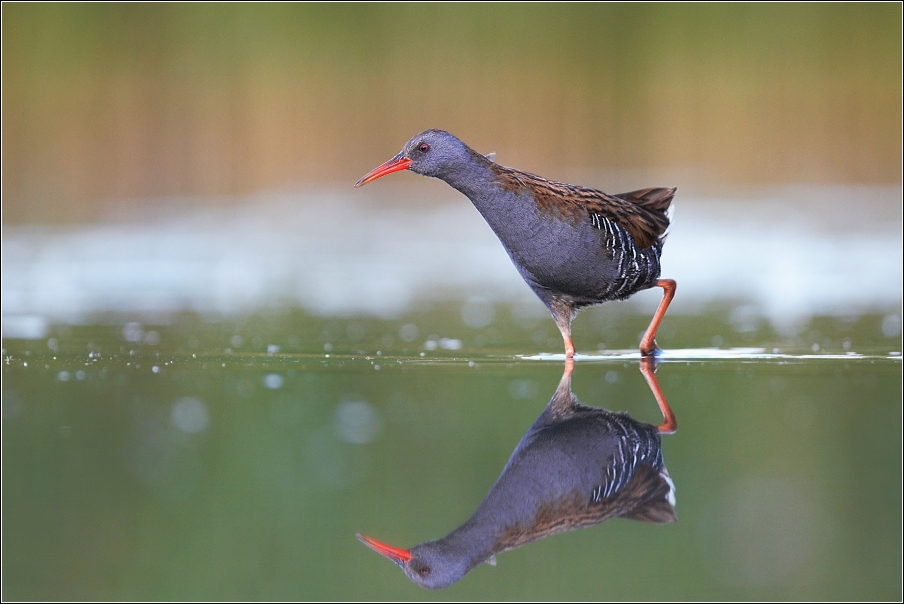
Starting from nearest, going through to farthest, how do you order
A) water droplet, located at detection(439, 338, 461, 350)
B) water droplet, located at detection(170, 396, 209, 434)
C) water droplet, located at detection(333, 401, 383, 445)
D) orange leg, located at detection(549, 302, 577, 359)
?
1. water droplet, located at detection(333, 401, 383, 445)
2. water droplet, located at detection(170, 396, 209, 434)
3. orange leg, located at detection(549, 302, 577, 359)
4. water droplet, located at detection(439, 338, 461, 350)

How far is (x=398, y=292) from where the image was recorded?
8656mm

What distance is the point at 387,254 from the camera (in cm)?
1122

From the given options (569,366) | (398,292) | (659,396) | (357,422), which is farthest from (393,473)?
(398,292)

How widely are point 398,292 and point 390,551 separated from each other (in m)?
6.00

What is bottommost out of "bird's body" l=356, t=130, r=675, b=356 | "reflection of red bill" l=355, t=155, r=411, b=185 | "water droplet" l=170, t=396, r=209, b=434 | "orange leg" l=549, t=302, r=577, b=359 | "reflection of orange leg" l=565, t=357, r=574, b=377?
"water droplet" l=170, t=396, r=209, b=434

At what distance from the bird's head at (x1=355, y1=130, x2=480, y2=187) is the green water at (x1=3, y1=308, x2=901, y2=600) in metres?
0.86

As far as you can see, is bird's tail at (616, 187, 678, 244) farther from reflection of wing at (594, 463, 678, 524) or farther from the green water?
reflection of wing at (594, 463, 678, 524)

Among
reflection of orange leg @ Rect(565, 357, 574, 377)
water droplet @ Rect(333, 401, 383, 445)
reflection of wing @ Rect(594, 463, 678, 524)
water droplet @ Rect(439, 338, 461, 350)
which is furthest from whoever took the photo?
water droplet @ Rect(439, 338, 461, 350)

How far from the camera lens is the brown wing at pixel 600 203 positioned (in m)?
5.33

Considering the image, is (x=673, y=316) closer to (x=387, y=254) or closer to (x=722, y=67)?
(x=387, y=254)

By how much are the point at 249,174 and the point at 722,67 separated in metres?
6.81

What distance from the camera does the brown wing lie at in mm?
5332

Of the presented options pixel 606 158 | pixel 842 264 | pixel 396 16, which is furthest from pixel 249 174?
pixel 842 264

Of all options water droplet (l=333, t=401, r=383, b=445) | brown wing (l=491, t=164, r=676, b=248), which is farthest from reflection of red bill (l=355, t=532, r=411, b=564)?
brown wing (l=491, t=164, r=676, b=248)
